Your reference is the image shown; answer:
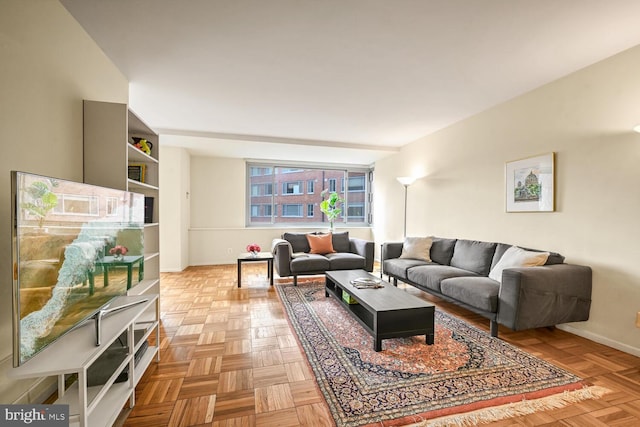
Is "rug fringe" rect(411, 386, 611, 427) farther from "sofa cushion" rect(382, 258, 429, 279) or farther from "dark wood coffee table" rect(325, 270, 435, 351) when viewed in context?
"sofa cushion" rect(382, 258, 429, 279)

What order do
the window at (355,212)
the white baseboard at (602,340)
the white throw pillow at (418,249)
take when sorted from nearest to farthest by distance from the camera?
the white baseboard at (602,340) → the white throw pillow at (418,249) → the window at (355,212)

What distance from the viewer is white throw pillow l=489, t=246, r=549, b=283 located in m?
2.53

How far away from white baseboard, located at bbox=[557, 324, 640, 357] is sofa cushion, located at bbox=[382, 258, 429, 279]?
154cm

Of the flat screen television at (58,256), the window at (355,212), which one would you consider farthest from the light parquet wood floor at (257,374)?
the window at (355,212)

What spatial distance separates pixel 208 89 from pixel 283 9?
4.93ft

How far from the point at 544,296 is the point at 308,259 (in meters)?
2.72

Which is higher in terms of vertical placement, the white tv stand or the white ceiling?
the white ceiling

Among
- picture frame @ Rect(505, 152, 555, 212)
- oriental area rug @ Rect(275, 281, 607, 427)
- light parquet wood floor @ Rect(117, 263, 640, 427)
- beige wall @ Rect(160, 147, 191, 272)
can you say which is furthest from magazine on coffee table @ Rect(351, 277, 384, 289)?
beige wall @ Rect(160, 147, 191, 272)

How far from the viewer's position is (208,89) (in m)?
2.96

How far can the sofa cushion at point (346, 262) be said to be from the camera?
4.21m

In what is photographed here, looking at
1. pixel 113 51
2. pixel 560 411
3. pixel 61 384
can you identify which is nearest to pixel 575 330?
pixel 560 411

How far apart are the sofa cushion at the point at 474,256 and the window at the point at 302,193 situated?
11.1ft

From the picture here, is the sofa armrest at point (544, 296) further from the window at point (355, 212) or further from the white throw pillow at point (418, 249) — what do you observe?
the window at point (355, 212)

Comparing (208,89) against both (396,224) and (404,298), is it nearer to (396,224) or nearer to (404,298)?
(404,298)
